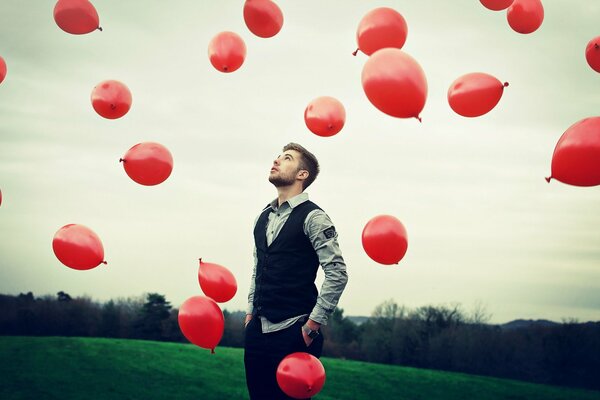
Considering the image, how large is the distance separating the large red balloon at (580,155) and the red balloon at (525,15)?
5.86 feet

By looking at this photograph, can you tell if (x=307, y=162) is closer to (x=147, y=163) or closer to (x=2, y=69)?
(x=147, y=163)

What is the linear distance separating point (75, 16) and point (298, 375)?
3.75 meters

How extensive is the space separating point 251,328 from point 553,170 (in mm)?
2069

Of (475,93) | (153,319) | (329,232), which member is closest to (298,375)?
(329,232)

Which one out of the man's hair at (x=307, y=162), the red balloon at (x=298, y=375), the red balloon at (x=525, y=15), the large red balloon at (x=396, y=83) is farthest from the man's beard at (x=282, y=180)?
the red balloon at (x=525, y=15)

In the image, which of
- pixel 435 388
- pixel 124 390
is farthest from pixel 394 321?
pixel 124 390

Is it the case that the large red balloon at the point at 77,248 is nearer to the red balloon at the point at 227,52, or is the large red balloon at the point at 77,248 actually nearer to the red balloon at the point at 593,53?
the red balloon at the point at 227,52

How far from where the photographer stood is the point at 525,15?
4.61 m

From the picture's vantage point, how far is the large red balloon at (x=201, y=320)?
3.36 m

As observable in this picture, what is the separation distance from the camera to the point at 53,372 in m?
9.43

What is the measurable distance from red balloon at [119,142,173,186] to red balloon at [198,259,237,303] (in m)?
0.90

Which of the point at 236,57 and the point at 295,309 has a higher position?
the point at 236,57

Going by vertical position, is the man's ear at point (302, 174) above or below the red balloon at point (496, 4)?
below

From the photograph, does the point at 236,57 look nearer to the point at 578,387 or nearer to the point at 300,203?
the point at 300,203
